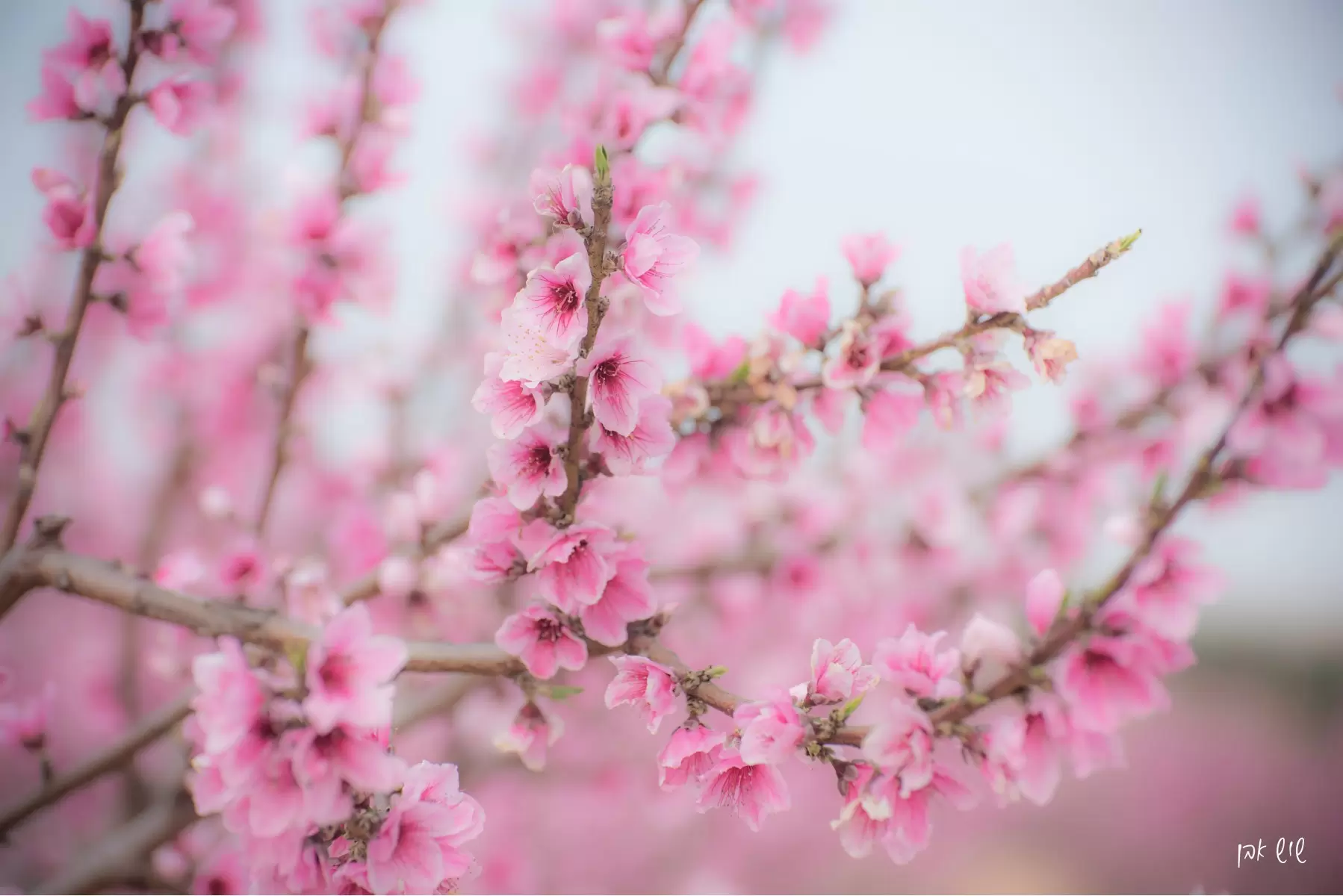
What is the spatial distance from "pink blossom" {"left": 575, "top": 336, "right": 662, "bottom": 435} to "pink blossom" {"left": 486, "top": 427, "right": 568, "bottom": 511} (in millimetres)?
102

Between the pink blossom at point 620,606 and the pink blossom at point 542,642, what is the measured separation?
0.03 metres

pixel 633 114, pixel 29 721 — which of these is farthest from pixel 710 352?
pixel 29 721

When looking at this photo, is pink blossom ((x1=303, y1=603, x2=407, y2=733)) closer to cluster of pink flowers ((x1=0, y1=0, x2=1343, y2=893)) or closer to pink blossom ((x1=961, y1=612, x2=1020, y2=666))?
cluster of pink flowers ((x1=0, y1=0, x2=1343, y2=893))

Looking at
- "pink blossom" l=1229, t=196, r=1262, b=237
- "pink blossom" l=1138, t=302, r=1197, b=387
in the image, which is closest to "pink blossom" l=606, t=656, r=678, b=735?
"pink blossom" l=1138, t=302, r=1197, b=387

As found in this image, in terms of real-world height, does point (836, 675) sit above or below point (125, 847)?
above

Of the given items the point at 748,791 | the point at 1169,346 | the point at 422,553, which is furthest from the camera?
the point at 1169,346

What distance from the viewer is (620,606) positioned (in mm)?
1109

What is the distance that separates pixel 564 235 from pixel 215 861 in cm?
149

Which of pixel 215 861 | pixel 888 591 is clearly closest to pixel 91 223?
pixel 215 861

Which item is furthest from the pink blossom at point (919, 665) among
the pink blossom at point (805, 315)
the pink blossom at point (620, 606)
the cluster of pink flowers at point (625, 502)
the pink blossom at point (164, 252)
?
the pink blossom at point (164, 252)

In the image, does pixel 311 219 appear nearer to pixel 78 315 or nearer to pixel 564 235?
pixel 78 315

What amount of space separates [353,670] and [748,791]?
593 millimetres

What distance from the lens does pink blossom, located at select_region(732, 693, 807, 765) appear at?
941 mm

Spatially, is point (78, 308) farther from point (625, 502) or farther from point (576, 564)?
point (625, 502)
